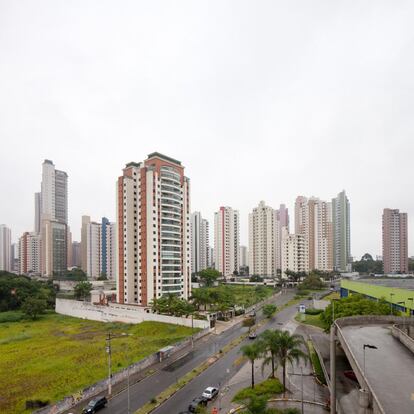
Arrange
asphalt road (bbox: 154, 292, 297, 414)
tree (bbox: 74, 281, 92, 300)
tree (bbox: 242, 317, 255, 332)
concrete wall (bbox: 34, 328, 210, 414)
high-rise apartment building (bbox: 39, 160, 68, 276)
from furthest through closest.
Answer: high-rise apartment building (bbox: 39, 160, 68, 276), tree (bbox: 74, 281, 92, 300), tree (bbox: 242, 317, 255, 332), asphalt road (bbox: 154, 292, 297, 414), concrete wall (bbox: 34, 328, 210, 414)

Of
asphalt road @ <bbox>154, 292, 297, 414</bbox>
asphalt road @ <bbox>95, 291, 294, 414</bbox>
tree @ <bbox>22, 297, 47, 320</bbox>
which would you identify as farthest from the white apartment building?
tree @ <bbox>22, 297, 47, 320</bbox>

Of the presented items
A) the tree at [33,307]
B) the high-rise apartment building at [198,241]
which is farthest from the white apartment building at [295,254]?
the tree at [33,307]

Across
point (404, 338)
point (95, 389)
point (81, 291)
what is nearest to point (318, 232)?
point (81, 291)

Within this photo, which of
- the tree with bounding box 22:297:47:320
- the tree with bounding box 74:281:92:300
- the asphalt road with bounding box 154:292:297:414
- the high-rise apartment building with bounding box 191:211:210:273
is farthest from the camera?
the high-rise apartment building with bounding box 191:211:210:273

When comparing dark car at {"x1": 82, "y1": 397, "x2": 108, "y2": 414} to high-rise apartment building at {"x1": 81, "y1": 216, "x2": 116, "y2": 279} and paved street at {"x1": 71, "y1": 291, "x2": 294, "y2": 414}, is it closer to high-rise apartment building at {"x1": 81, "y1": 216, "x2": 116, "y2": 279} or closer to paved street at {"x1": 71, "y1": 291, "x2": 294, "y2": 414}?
paved street at {"x1": 71, "y1": 291, "x2": 294, "y2": 414}

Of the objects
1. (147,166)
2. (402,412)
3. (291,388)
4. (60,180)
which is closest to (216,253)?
(147,166)

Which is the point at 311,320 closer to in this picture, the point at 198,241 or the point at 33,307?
the point at 33,307

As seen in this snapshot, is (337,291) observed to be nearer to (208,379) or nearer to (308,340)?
(308,340)
